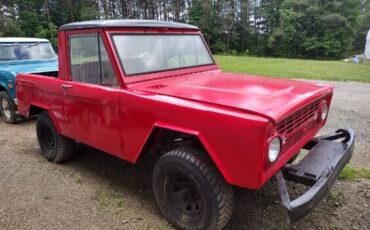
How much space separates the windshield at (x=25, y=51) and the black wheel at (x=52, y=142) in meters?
3.57

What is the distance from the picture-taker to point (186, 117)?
2814mm

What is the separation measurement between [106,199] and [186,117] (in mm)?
1619

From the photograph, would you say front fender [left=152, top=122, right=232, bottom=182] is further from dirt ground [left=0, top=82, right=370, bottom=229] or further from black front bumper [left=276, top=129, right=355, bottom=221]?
dirt ground [left=0, top=82, right=370, bottom=229]

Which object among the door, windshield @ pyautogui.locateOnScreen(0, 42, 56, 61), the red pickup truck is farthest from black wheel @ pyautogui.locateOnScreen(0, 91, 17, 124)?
the door

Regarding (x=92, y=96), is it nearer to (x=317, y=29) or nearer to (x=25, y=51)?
(x=25, y=51)

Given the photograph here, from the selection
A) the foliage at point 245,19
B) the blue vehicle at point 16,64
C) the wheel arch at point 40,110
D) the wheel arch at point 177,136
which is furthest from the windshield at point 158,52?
the foliage at point 245,19

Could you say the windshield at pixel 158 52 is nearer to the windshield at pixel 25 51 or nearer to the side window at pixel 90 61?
the side window at pixel 90 61

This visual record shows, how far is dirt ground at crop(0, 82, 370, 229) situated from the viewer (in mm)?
3350

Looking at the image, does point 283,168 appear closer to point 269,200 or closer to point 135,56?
point 269,200

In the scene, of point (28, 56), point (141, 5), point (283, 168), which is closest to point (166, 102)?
point (283, 168)

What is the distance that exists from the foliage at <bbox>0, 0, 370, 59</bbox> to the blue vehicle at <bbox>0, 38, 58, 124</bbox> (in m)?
27.4

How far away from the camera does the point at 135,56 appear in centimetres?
366

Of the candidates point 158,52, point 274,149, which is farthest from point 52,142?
point 274,149

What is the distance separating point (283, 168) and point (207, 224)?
0.82 metres
